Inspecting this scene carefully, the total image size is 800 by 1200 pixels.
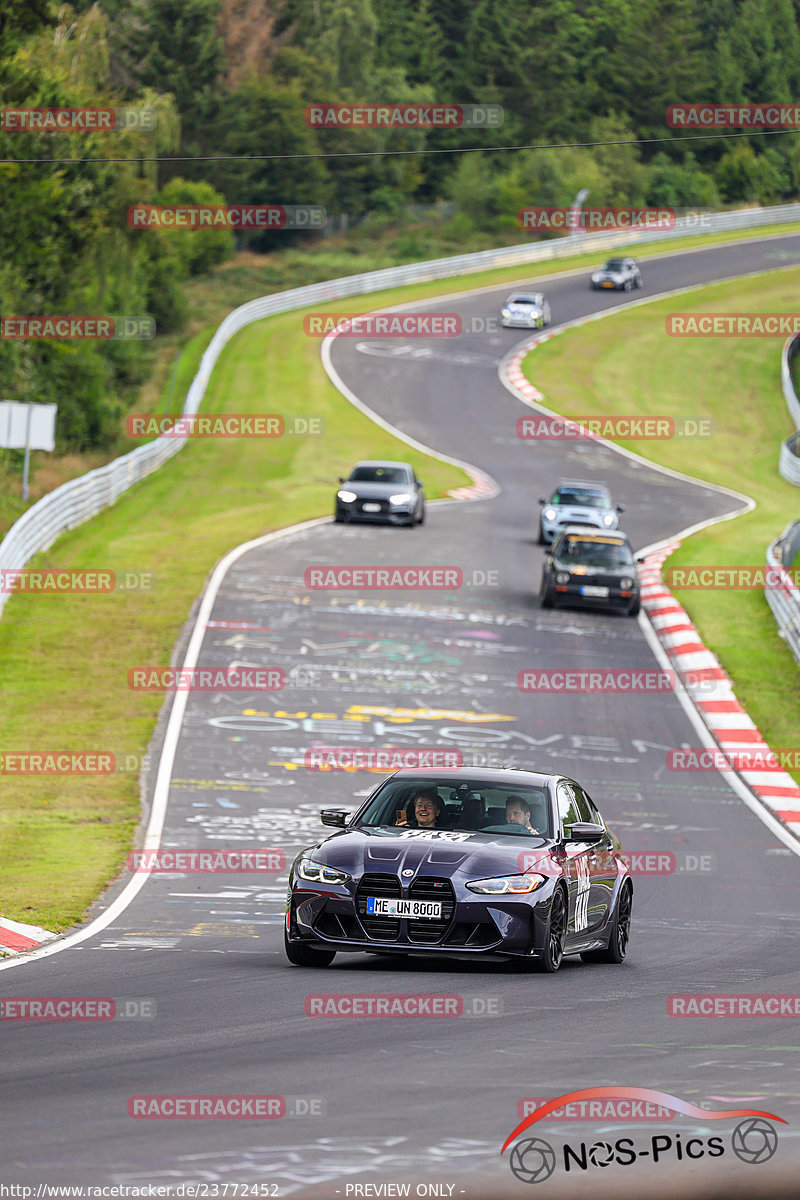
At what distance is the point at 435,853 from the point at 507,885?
48 centimetres

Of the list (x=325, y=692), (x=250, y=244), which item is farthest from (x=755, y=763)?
(x=250, y=244)

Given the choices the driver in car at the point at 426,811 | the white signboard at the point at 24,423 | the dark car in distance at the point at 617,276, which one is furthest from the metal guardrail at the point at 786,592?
the dark car in distance at the point at 617,276

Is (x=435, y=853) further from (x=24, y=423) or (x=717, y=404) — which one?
(x=717, y=404)

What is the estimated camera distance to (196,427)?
54.2 m

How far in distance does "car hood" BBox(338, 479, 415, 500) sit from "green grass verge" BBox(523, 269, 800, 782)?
6.23 meters

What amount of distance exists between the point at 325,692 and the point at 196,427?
31.4 m

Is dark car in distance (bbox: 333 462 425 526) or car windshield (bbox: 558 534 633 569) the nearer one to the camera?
car windshield (bbox: 558 534 633 569)

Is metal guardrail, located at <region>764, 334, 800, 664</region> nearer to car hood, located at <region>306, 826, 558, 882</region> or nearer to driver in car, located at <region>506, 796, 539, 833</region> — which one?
driver in car, located at <region>506, 796, 539, 833</region>

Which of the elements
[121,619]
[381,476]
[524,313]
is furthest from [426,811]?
[524,313]

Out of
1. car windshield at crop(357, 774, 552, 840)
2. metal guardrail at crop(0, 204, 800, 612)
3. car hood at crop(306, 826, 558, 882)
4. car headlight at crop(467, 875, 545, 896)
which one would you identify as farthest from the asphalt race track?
metal guardrail at crop(0, 204, 800, 612)

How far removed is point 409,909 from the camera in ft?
33.4

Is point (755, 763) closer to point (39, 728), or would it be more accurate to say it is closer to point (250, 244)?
point (39, 728)

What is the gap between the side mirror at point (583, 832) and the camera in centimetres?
1098

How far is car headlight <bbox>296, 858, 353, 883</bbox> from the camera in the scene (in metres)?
10.3
